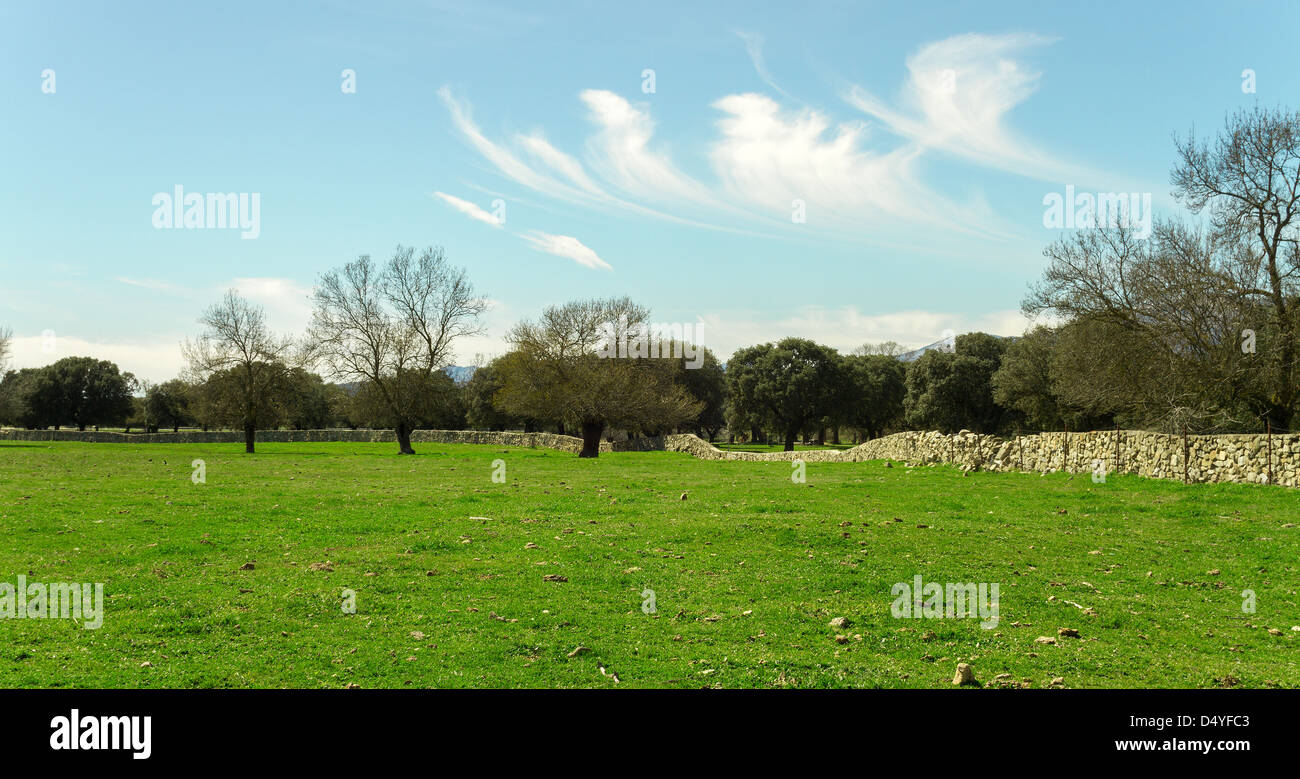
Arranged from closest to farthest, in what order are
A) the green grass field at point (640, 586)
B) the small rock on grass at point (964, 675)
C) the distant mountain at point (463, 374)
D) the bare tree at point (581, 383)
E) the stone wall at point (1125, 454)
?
the small rock on grass at point (964, 675) < the green grass field at point (640, 586) < the stone wall at point (1125, 454) < the bare tree at point (581, 383) < the distant mountain at point (463, 374)

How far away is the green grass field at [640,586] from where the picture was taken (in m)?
7.97

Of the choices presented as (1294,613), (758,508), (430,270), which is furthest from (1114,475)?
(430,270)

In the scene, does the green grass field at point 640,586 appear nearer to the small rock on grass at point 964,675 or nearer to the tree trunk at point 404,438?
the small rock on grass at point 964,675

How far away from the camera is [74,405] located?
10088 centimetres

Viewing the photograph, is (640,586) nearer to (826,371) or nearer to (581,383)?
(581,383)

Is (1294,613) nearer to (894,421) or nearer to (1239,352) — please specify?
(1239,352)

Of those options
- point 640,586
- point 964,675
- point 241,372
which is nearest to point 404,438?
point 241,372

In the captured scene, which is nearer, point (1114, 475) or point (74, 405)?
point (1114, 475)

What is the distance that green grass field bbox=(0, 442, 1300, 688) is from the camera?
797 centimetres

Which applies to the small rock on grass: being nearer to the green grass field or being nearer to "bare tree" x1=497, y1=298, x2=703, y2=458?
the green grass field

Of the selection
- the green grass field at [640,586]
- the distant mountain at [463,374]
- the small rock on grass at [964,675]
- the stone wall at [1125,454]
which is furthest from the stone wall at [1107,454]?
the distant mountain at [463,374]

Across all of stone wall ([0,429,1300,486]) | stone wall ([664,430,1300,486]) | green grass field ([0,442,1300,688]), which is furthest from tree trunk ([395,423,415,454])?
green grass field ([0,442,1300,688])
